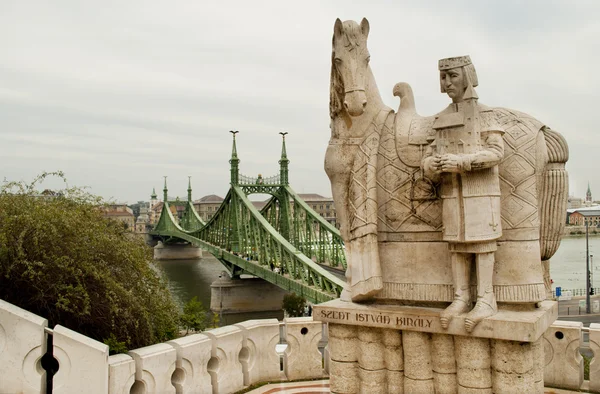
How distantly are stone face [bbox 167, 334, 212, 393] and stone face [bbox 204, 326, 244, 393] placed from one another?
0.27ft

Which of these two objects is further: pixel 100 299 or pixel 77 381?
pixel 100 299

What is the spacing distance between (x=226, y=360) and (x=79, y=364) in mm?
1745

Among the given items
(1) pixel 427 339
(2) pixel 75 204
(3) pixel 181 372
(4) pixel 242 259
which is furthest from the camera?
(4) pixel 242 259

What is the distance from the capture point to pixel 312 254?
102 ft

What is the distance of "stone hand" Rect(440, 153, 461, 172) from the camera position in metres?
4.45

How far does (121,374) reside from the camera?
523cm

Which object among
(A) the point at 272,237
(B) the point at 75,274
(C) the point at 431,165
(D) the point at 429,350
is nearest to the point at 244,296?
(A) the point at 272,237

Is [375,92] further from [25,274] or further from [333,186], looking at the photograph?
[25,274]

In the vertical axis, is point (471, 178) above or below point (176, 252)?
above

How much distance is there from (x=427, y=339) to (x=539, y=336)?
920 millimetres

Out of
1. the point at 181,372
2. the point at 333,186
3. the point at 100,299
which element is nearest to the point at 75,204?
the point at 100,299

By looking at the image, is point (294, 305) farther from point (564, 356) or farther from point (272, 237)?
point (564, 356)

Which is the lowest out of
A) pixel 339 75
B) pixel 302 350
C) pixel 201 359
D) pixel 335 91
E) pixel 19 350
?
pixel 302 350

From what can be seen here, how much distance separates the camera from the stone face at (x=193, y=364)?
5.84m
